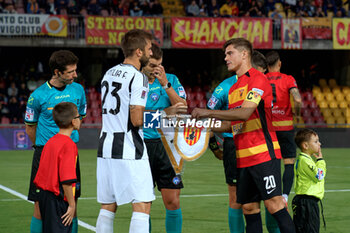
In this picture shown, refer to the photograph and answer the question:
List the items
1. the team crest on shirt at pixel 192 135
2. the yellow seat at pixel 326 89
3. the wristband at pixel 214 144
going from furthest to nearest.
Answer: the yellow seat at pixel 326 89, the wristband at pixel 214 144, the team crest on shirt at pixel 192 135

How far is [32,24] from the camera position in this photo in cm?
2298

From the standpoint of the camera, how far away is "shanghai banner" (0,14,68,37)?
22.8 m

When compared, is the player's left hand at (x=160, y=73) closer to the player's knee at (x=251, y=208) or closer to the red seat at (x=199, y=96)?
the player's knee at (x=251, y=208)

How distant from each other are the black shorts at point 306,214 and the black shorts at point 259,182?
84cm

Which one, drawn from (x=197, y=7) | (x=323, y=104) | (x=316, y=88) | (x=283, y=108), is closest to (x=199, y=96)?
(x=197, y=7)

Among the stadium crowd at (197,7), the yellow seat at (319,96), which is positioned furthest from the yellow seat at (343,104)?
the stadium crowd at (197,7)

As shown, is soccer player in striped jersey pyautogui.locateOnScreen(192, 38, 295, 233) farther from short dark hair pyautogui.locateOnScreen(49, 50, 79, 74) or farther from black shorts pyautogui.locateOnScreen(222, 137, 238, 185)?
short dark hair pyautogui.locateOnScreen(49, 50, 79, 74)

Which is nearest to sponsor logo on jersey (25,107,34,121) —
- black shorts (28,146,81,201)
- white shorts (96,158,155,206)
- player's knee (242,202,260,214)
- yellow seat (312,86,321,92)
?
black shorts (28,146,81,201)

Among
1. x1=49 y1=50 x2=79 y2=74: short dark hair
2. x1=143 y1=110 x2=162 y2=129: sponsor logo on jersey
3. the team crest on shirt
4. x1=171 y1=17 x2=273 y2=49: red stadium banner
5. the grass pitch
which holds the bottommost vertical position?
the grass pitch

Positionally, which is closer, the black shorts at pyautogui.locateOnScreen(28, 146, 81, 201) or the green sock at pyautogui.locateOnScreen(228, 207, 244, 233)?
the black shorts at pyautogui.locateOnScreen(28, 146, 81, 201)

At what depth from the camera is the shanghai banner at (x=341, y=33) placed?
83.1ft

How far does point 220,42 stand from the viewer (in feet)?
80.8

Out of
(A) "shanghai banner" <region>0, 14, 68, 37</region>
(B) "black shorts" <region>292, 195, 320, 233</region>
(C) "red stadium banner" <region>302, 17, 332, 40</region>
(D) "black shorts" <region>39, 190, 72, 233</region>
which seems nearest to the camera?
(D) "black shorts" <region>39, 190, 72, 233</region>

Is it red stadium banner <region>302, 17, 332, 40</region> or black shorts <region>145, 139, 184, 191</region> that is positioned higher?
red stadium banner <region>302, 17, 332, 40</region>
